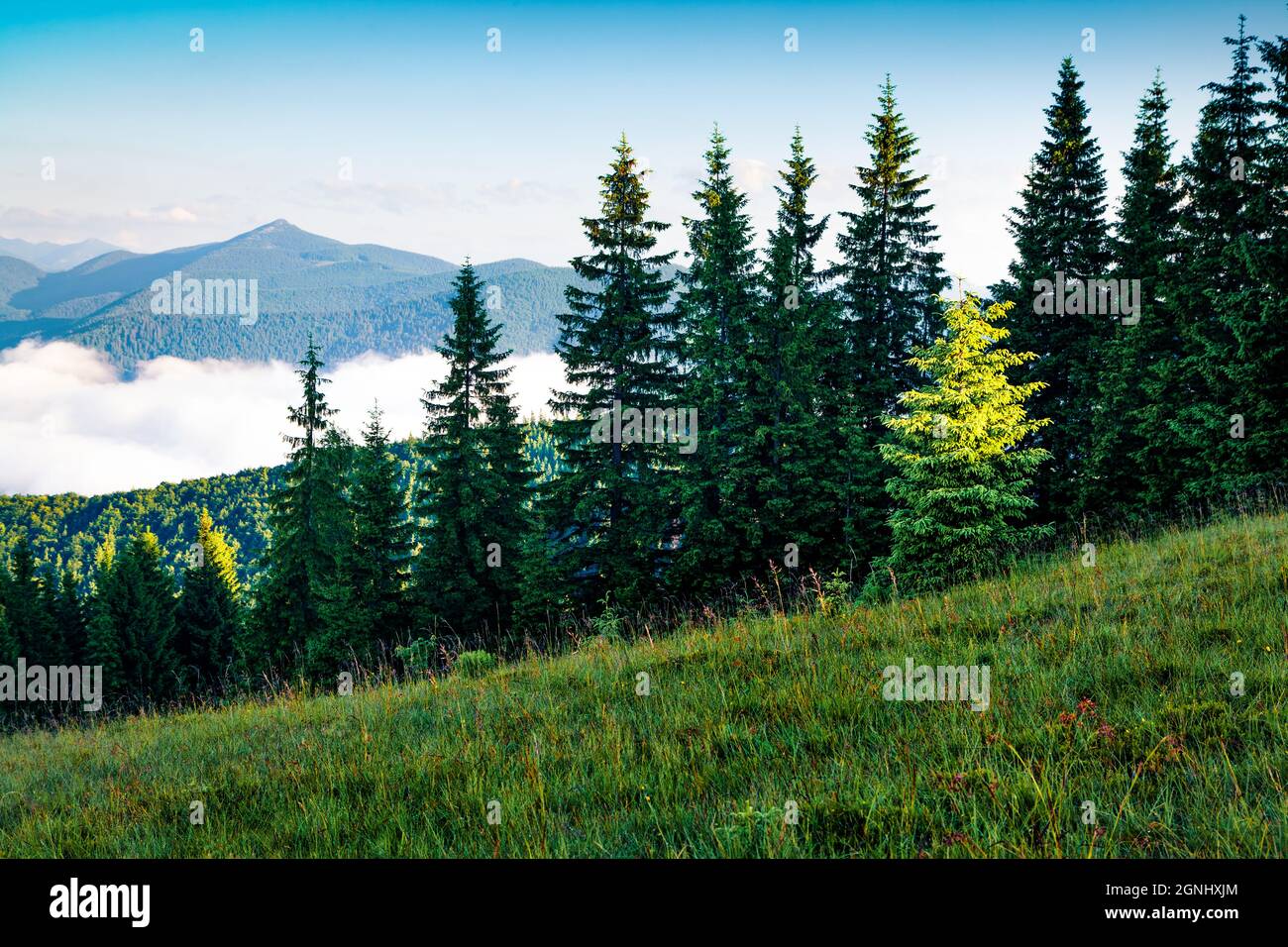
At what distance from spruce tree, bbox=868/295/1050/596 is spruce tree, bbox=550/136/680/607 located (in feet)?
33.4

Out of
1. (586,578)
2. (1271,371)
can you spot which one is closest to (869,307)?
(1271,371)

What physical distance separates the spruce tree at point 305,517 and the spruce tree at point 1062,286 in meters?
32.3

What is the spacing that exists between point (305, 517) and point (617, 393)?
62.7ft

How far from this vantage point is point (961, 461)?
631 inches

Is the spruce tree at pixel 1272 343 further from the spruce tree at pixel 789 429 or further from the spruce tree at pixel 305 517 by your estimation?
the spruce tree at pixel 305 517

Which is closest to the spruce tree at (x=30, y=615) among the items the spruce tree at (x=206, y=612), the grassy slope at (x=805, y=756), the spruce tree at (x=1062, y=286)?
the spruce tree at (x=206, y=612)

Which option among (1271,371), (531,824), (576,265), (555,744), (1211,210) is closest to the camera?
(531,824)

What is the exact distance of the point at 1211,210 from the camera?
2103 centimetres

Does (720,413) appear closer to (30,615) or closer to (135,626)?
(135,626)

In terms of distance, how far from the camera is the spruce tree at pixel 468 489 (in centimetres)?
2902

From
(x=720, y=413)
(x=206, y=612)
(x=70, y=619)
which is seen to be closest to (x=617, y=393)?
(x=720, y=413)
